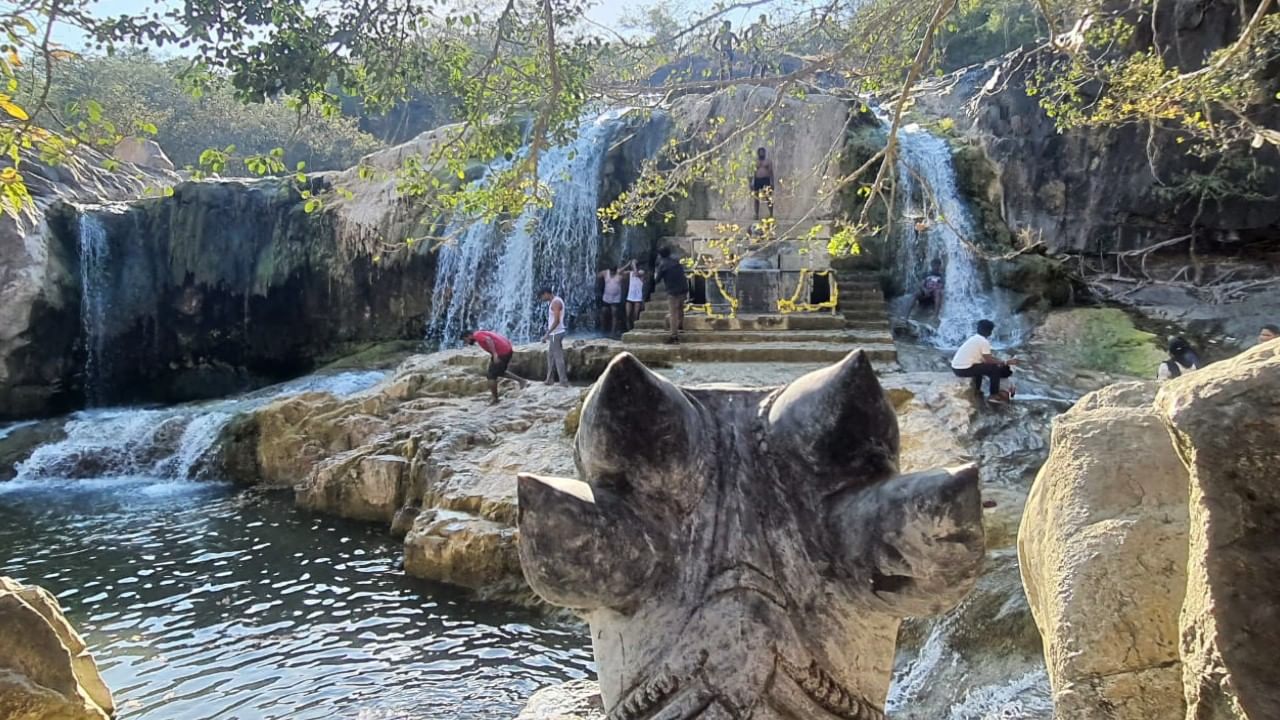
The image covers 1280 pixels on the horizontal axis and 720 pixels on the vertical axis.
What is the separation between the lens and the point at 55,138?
408 cm

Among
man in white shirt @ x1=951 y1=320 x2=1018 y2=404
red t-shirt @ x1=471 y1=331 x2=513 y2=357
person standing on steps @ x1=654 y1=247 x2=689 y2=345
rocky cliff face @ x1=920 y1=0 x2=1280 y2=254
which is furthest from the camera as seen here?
rocky cliff face @ x1=920 y1=0 x2=1280 y2=254

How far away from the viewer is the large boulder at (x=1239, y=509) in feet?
3.64

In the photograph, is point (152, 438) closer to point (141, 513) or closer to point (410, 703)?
point (141, 513)

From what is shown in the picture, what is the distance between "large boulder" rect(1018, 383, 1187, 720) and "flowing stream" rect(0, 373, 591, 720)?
4039mm

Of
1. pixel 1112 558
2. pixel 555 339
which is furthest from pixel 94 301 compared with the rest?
pixel 1112 558

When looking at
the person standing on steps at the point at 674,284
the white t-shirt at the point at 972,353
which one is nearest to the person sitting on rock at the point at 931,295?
the person standing on steps at the point at 674,284

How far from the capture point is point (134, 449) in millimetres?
13438

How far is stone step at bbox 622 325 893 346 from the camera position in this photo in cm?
1317

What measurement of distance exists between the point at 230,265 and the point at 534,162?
1679 centimetres

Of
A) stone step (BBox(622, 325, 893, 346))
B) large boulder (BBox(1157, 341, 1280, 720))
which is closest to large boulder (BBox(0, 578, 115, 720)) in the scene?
large boulder (BBox(1157, 341, 1280, 720))

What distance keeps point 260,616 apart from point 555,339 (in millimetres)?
5509

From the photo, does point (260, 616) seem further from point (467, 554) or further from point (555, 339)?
point (555, 339)

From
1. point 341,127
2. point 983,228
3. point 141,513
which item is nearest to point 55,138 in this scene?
point 141,513

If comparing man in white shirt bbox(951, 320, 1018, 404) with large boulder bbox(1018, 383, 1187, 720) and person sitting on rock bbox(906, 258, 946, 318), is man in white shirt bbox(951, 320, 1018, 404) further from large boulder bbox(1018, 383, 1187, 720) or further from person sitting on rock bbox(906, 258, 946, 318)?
person sitting on rock bbox(906, 258, 946, 318)
